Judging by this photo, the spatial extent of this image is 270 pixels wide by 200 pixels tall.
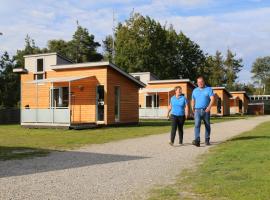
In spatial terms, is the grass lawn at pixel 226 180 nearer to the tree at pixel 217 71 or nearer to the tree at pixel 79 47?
the tree at pixel 79 47

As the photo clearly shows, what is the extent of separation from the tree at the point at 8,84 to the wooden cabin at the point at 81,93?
10889mm

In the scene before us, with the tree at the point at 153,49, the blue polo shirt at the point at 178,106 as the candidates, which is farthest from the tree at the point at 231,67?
the blue polo shirt at the point at 178,106

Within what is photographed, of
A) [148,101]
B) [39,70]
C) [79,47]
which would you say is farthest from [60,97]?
[79,47]

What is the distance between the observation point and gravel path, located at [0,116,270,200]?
6598 millimetres

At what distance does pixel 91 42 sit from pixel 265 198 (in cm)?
6556

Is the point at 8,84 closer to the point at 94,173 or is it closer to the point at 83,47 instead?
the point at 83,47

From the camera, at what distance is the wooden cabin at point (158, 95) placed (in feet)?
129

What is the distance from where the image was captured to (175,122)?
44.6 ft

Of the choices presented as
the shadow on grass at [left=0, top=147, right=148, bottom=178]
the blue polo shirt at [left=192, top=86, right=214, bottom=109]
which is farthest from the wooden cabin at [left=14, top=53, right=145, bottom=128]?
the shadow on grass at [left=0, top=147, right=148, bottom=178]

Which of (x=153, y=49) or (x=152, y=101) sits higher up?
(x=153, y=49)

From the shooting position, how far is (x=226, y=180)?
7.32 meters

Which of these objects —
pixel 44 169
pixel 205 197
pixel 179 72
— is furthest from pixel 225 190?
pixel 179 72

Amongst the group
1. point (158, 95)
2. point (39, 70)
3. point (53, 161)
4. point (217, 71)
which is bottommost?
point (53, 161)

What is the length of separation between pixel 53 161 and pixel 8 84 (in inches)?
1250
